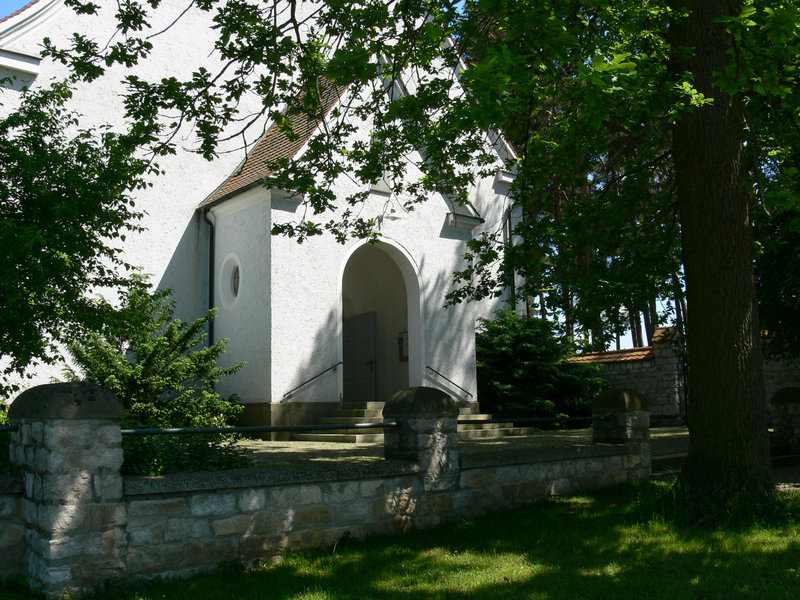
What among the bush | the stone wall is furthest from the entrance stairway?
the stone wall

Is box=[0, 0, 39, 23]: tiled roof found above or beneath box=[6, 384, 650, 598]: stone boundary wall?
above

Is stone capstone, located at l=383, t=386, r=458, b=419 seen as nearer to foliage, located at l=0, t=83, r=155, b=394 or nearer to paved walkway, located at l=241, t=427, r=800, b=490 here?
paved walkway, located at l=241, t=427, r=800, b=490

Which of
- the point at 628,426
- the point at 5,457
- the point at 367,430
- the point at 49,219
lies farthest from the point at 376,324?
the point at 5,457

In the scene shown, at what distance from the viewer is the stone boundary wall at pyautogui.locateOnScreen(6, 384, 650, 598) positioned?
5.16 m

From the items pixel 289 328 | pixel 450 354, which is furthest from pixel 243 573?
pixel 450 354

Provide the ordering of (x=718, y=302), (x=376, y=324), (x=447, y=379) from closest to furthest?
(x=718, y=302) < (x=447, y=379) < (x=376, y=324)

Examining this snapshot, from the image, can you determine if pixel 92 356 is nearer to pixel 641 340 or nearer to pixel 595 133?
pixel 595 133

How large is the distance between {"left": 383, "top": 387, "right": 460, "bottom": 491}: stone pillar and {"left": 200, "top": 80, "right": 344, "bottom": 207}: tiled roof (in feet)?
22.5

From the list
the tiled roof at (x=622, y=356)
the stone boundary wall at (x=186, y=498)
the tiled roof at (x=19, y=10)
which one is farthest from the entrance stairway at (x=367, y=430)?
the tiled roof at (x=19, y=10)

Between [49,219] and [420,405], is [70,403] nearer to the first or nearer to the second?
[420,405]

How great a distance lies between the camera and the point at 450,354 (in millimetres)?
15156

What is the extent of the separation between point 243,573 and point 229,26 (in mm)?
5626

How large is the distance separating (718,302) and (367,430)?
6677 millimetres

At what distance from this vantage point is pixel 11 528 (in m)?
5.45
